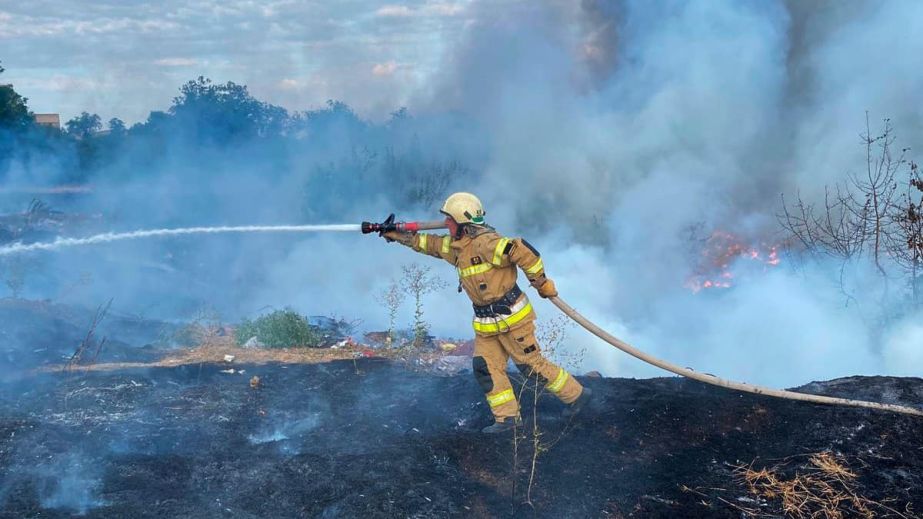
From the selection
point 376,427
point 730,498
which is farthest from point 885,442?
point 376,427

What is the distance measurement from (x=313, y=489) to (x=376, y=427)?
3.91 ft

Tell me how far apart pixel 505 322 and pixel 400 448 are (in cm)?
119

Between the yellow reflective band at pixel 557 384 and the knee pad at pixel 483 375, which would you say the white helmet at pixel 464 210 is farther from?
the yellow reflective band at pixel 557 384

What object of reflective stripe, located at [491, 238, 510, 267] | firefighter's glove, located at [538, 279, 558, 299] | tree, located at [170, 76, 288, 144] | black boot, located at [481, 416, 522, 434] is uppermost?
tree, located at [170, 76, 288, 144]

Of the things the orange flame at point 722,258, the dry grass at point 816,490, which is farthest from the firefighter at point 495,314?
the orange flame at point 722,258

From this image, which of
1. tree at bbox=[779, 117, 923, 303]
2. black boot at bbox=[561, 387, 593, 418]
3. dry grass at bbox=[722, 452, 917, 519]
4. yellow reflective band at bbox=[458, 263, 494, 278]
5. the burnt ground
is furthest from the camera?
tree at bbox=[779, 117, 923, 303]

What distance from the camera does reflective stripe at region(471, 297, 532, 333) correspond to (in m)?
5.29

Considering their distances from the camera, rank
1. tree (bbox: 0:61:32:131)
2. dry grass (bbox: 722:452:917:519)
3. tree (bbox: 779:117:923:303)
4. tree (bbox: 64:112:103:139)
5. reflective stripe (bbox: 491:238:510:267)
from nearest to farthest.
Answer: dry grass (bbox: 722:452:917:519) → reflective stripe (bbox: 491:238:510:267) → tree (bbox: 779:117:923:303) → tree (bbox: 0:61:32:131) → tree (bbox: 64:112:103:139)

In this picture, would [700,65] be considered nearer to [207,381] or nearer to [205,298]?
[205,298]

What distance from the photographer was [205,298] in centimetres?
1218

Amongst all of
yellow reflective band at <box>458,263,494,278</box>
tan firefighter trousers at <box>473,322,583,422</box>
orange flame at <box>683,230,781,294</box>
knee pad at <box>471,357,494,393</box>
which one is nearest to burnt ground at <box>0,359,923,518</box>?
tan firefighter trousers at <box>473,322,583,422</box>

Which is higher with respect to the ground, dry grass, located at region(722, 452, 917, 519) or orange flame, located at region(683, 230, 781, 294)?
orange flame, located at region(683, 230, 781, 294)

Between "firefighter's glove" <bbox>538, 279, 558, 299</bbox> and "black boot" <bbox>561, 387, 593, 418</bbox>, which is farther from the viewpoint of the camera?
"black boot" <bbox>561, 387, 593, 418</bbox>

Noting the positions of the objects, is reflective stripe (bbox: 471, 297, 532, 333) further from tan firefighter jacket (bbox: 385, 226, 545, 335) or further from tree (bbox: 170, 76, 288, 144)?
→ tree (bbox: 170, 76, 288, 144)
